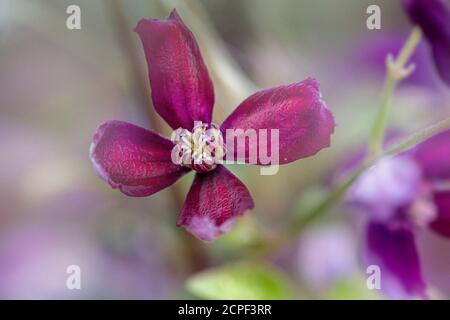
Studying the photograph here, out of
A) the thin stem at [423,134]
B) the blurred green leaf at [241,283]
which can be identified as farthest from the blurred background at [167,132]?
the thin stem at [423,134]

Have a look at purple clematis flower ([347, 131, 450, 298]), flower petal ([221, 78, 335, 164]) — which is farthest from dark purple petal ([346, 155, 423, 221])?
flower petal ([221, 78, 335, 164])

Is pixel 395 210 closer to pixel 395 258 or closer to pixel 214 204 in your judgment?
pixel 395 258

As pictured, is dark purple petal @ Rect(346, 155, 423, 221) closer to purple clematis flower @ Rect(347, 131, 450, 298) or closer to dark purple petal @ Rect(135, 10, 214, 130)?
purple clematis flower @ Rect(347, 131, 450, 298)

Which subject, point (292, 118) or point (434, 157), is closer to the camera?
point (292, 118)

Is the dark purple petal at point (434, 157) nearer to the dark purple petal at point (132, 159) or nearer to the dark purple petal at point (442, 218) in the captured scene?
the dark purple petal at point (442, 218)

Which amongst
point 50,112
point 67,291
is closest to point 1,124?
point 50,112

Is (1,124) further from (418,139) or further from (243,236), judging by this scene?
(418,139)

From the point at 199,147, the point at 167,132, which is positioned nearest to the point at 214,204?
the point at 199,147
